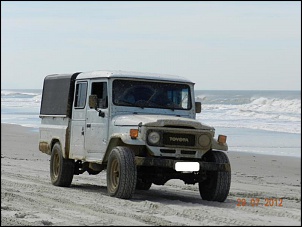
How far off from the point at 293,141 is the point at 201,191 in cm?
1464

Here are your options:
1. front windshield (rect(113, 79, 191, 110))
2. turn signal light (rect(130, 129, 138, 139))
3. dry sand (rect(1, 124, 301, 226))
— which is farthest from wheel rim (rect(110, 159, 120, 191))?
front windshield (rect(113, 79, 191, 110))

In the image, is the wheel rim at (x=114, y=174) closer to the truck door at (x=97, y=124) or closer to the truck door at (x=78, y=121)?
the truck door at (x=97, y=124)

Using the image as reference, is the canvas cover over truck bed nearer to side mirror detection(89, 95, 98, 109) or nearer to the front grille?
side mirror detection(89, 95, 98, 109)

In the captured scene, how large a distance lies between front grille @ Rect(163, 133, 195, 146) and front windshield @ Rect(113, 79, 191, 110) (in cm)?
124

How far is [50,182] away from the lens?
1517 cm

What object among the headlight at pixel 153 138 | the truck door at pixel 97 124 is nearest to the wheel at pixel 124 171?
the headlight at pixel 153 138

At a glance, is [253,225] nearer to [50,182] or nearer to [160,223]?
[160,223]

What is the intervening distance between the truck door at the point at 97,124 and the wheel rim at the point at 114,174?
596mm

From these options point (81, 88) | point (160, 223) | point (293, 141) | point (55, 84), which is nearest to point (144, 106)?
point (81, 88)

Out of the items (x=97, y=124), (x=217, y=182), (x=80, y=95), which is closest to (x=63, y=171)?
(x=80, y=95)

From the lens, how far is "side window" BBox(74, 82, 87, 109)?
1391 cm

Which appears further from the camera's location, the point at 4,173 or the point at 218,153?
the point at 4,173

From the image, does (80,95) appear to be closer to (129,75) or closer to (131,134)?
(129,75)

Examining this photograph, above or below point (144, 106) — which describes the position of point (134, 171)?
below
